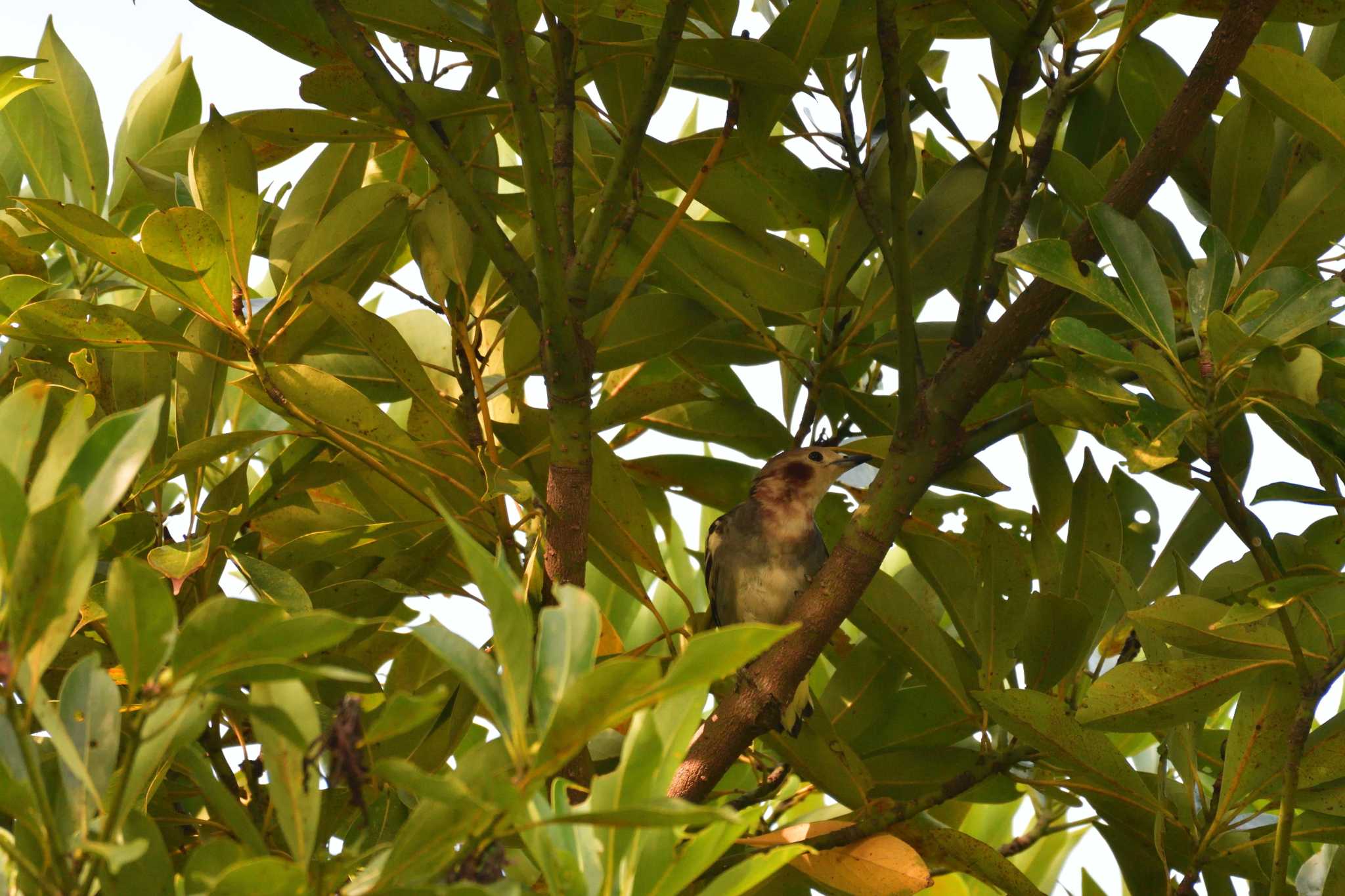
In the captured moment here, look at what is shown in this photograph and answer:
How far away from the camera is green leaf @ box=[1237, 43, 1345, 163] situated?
2059 mm

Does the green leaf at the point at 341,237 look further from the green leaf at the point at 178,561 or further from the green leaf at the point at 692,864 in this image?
the green leaf at the point at 692,864

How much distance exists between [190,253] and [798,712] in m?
1.51

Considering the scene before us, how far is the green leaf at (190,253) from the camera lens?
177 cm

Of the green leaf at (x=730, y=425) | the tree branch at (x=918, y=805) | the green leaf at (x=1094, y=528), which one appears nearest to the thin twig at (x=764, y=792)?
the tree branch at (x=918, y=805)

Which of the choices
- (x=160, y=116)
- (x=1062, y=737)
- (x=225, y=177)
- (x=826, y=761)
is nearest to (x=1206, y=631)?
(x=1062, y=737)

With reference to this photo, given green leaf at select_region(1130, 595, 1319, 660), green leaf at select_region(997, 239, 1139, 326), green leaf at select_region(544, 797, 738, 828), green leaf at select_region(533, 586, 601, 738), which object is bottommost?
green leaf at select_region(544, 797, 738, 828)

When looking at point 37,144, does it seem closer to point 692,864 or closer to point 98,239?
point 98,239

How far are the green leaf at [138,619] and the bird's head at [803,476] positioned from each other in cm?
236

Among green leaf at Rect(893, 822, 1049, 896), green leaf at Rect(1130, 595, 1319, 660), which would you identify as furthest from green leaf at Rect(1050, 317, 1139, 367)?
green leaf at Rect(893, 822, 1049, 896)

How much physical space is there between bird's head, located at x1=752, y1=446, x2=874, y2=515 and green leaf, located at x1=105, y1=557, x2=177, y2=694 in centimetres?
236

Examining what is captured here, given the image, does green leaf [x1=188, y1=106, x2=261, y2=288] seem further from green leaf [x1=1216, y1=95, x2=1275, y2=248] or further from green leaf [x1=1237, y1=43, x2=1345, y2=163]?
green leaf [x1=1216, y1=95, x2=1275, y2=248]

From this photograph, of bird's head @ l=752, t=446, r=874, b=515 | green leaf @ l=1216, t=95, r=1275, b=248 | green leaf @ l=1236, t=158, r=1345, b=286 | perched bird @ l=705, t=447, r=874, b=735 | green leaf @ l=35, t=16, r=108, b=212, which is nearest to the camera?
green leaf @ l=1236, t=158, r=1345, b=286

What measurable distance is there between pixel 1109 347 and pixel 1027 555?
0.93 meters

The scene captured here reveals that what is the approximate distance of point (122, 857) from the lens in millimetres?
927
